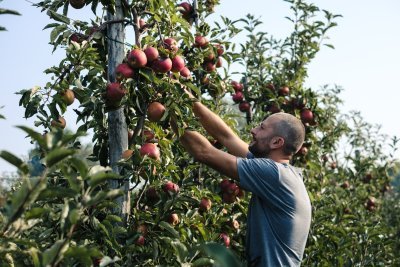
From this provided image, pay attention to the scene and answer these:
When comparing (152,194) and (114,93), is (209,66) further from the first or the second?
(114,93)

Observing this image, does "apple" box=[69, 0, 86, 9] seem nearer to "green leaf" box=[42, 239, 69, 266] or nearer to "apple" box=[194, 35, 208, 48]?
"apple" box=[194, 35, 208, 48]

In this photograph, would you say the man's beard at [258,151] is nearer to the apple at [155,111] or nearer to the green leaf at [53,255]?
the apple at [155,111]

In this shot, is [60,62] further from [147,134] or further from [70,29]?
[147,134]

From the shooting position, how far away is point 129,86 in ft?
8.30

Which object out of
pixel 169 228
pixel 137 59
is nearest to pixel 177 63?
pixel 137 59

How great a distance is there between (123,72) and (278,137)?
953mm

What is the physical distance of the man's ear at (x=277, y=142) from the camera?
2.85 meters

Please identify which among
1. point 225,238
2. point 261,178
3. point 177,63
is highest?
point 177,63

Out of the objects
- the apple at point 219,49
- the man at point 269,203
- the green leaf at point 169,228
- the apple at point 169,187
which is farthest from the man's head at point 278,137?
the apple at point 219,49

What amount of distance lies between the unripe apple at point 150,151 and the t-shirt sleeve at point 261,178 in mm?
429

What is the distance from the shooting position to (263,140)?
2.89 m

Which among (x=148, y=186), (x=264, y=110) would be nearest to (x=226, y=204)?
(x=148, y=186)

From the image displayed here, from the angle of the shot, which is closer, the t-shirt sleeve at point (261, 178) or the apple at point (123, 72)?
the apple at point (123, 72)

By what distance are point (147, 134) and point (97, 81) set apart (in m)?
0.40
